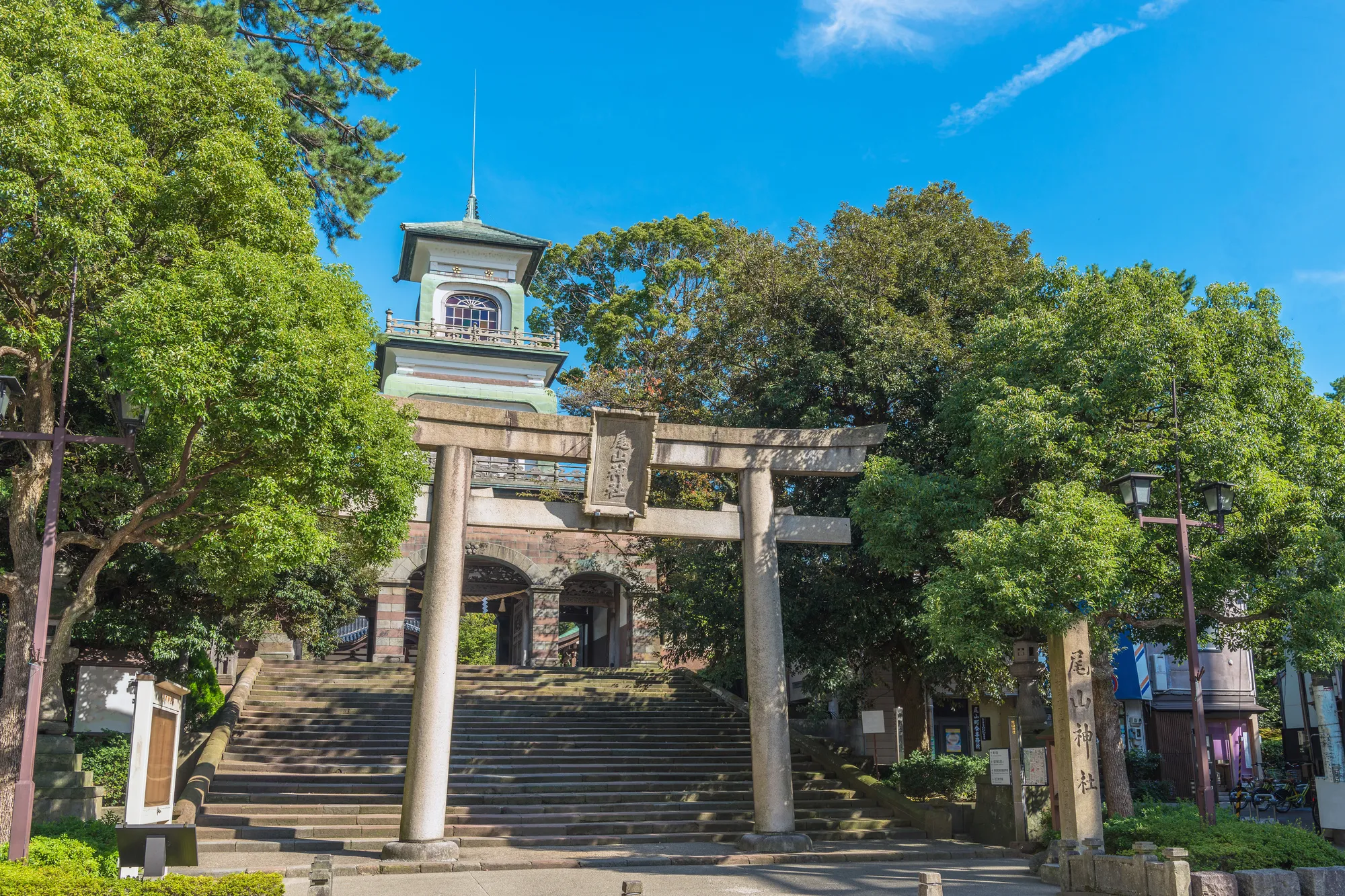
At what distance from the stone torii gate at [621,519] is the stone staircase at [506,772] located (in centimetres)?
164

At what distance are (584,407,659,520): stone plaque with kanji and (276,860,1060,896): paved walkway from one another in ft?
17.6

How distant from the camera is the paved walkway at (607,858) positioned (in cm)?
1325

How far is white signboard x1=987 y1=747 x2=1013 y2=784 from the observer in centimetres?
1591

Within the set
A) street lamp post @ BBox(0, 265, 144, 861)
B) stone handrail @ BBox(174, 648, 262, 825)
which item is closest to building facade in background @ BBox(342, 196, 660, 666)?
stone handrail @ BBox(174, 648, 262, 825)

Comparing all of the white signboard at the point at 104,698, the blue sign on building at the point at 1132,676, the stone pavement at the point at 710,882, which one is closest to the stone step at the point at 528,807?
the white signboard at the point at 104,698

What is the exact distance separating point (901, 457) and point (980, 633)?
613 centimetres

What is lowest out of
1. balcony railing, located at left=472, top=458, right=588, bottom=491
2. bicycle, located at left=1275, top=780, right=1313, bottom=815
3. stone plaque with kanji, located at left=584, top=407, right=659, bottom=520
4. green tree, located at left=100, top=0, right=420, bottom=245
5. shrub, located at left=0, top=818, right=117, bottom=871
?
bicycle, located at left=1275, top=780, right=1313, bottom=815

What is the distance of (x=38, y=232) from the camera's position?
11.1 m

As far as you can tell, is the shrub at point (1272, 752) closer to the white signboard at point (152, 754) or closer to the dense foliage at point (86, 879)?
the dense foliage at point (86, 879)

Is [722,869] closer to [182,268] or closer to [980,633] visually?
[980,633]

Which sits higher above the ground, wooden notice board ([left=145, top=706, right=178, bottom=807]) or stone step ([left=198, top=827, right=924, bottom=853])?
wooden notice board ([left=145, top=706, right=178, bottom=807])

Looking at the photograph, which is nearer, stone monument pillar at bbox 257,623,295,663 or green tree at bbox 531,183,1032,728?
green tree at bbox 531,183,1032,728

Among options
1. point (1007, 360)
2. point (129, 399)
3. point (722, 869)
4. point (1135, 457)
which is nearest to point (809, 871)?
point (722, 869)

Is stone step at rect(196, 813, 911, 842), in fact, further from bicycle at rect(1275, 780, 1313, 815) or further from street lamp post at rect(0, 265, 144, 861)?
bicycle at rect(1275, 780, 1313, 815)
